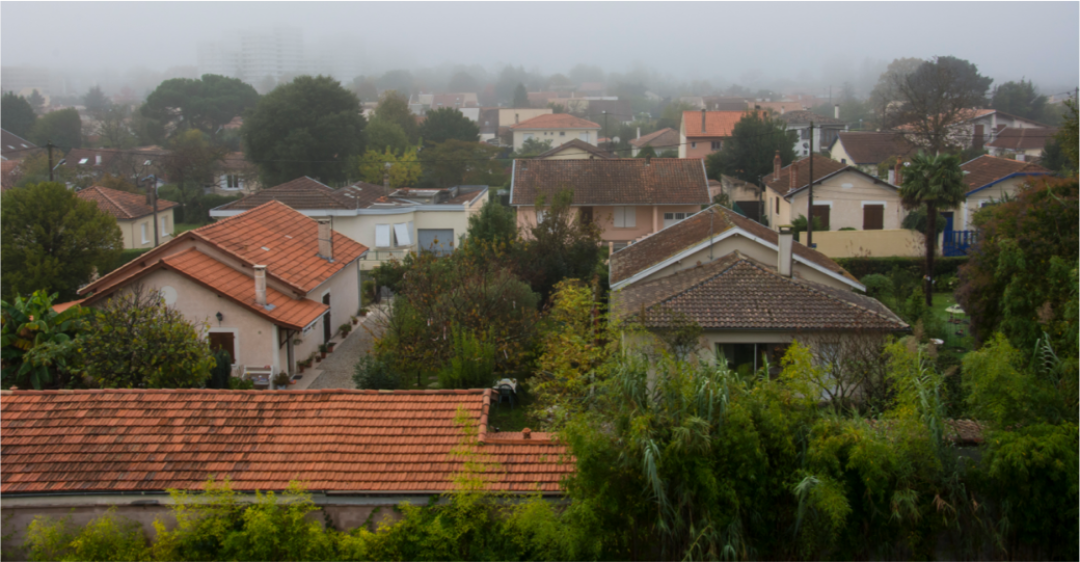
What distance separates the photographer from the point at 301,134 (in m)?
56.9

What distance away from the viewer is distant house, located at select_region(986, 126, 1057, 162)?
56.9 m

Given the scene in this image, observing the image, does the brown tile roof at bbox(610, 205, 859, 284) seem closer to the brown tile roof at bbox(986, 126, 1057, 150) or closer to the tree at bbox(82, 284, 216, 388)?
the tree at bbox(82, 284, 216, 388)

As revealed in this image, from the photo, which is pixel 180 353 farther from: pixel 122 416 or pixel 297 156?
pixel 297 156

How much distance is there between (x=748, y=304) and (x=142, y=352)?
11546mm

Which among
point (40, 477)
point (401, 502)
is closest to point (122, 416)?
point (40, 477)

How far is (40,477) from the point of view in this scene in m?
9.54

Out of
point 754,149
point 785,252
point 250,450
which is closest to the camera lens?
point 250,450

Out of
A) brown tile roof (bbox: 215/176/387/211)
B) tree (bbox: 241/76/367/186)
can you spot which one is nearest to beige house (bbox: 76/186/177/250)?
brown tile roof (bbox: 215/176/387/211)

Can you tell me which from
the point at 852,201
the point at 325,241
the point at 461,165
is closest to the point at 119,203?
the point at 325,241

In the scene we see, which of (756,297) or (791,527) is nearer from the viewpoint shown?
(791,527)

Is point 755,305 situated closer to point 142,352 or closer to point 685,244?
point 685,244

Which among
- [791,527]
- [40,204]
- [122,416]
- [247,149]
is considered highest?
[247,149]

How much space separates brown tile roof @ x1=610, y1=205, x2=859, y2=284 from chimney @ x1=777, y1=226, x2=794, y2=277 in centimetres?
185

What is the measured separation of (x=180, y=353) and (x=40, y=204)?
547 inches
